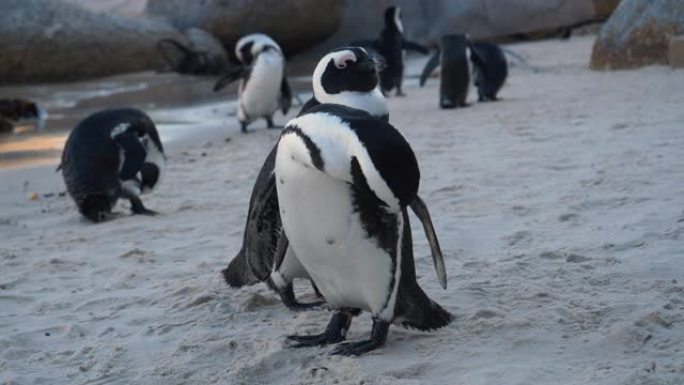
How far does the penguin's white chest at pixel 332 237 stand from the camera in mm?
2992

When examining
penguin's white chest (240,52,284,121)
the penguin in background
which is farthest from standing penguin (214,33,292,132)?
the penguin in background

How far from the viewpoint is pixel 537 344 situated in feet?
10.0

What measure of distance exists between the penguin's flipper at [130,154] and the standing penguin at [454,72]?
4943mm

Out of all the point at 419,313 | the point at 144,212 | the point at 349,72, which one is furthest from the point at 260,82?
the point at 419,313

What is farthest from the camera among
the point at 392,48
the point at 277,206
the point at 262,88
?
the point at 392,48

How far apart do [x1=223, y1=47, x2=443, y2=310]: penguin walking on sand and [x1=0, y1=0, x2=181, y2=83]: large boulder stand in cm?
1604

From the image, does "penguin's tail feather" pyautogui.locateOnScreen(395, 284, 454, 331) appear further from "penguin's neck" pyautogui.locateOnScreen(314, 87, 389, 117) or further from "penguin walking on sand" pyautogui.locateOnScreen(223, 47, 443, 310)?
"penguin's neck" pyautogui.locateOnScreen(314, 87, 389, 117)

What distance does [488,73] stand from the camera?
432 inches

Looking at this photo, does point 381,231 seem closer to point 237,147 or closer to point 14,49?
point 237,147

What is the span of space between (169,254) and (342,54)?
5.93 feet

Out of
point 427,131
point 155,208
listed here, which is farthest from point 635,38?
point 155,208

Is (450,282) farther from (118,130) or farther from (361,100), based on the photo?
(118,130)

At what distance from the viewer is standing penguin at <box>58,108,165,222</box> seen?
6.08 m

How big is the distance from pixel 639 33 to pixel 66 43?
11.0m
